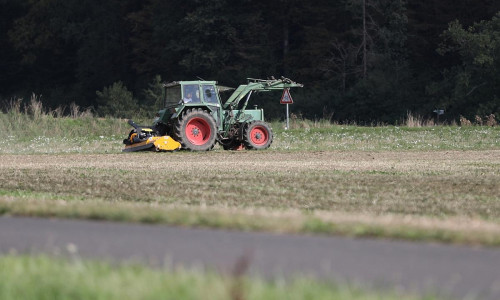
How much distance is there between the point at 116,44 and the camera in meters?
71.8

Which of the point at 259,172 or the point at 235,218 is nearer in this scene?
the point at 235,218

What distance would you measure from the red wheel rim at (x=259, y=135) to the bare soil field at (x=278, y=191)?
2.19 metres

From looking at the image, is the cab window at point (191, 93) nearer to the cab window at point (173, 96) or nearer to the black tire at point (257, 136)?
the cab window at point (173, 96)

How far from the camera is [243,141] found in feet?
95.4

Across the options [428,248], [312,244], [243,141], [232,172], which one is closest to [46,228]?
[312,244]

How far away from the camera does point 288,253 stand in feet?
25.2

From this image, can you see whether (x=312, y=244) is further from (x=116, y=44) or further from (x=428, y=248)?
(x=116, y=44)

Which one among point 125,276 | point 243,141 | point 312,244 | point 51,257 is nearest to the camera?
point 125,276

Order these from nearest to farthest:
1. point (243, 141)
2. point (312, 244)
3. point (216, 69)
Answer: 1. point (312, 244)
2. point (243, 141)
3. point (216, 69)

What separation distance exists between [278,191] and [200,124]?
1288cm

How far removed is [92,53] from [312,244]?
64.0 metres

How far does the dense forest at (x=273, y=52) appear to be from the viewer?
54000mm

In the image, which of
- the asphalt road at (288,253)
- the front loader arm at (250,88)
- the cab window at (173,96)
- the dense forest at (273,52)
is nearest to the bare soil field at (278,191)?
the asphalt road at (288,253)

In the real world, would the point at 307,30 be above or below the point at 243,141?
above
